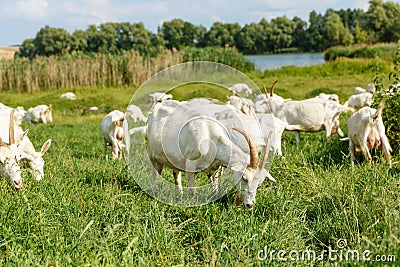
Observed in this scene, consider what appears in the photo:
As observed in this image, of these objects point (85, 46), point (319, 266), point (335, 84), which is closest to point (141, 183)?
point (319, 266)

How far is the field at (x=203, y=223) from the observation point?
371 cm

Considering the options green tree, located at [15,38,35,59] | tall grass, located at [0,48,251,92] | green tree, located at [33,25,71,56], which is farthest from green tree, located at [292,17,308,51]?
tall grass, located at [0,48,251,92]

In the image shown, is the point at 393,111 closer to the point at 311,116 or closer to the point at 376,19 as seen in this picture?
the point at 311,116

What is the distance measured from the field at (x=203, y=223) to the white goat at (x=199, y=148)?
366 millimetres

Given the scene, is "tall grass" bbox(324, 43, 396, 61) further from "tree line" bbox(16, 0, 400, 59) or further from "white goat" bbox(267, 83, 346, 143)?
"white goat" bbox(267, 83, 346, 143)

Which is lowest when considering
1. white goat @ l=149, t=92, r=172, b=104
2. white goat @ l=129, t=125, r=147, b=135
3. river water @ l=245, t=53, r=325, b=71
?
river water @ l=245, t=53, r=325, b=71

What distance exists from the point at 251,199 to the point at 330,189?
934 millimetres

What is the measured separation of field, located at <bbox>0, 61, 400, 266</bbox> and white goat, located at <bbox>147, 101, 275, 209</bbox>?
0.37 m

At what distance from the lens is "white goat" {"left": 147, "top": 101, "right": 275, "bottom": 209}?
4637mm

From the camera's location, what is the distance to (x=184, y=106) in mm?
5070

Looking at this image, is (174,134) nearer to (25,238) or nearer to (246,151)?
(246,151)

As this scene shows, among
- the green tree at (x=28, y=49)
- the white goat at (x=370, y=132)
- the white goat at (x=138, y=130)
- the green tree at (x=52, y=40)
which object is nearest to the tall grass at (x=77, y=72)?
the white goat at (x=370, y=132)

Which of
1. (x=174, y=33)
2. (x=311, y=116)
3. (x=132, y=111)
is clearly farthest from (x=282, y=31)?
(x=132, y=111)

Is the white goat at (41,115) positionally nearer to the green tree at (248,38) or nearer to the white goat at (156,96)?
the white goat at (156,96)
